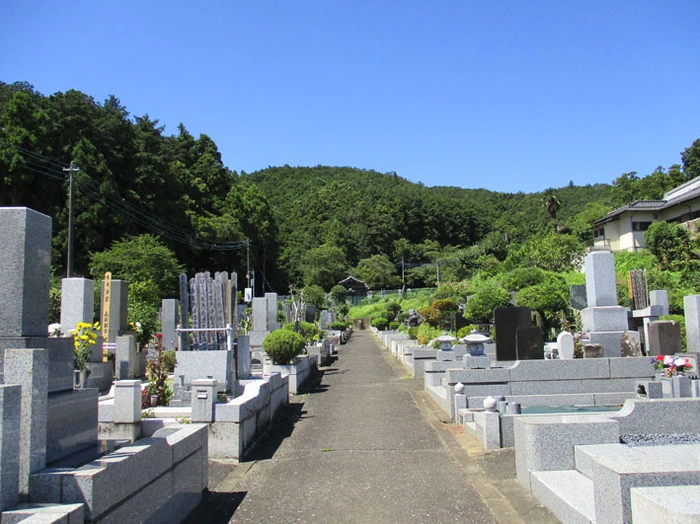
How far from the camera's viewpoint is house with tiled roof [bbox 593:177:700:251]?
126 ft

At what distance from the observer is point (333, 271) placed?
241 ft

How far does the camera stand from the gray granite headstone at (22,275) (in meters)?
4.13

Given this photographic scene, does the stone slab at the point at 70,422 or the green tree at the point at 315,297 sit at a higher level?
the green tree at the point at 315,297

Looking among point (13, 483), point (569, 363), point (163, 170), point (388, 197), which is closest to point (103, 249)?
point (163, 170)

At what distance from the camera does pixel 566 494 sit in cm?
482

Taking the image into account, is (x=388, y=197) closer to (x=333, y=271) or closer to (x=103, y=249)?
(x=333, y=271)

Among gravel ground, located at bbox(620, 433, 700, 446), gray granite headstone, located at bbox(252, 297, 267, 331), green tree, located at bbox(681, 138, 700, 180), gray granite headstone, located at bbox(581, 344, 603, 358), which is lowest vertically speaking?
gravel ground, located at bbox(620, 433, 700, 446)

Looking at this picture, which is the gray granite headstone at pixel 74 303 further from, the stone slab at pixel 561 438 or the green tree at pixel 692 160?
the green tree at pixel 692 160

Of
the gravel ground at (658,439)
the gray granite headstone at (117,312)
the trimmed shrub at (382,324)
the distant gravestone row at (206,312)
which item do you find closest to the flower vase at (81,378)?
the distant gravestone row at (206,312)

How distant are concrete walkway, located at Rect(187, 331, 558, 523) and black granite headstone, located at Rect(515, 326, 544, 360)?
2.05m

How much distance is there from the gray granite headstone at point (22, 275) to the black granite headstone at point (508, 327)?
9.10 m

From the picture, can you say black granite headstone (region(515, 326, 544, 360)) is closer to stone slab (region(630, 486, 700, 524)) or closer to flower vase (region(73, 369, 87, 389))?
stone slab (region(630, 486, 700, 524))

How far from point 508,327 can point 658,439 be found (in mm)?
5673

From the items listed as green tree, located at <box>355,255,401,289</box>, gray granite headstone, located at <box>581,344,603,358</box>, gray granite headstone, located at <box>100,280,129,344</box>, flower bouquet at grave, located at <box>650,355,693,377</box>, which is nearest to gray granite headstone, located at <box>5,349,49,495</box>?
flower bouquet at grave, located at <box>650,355,693,377</box>
